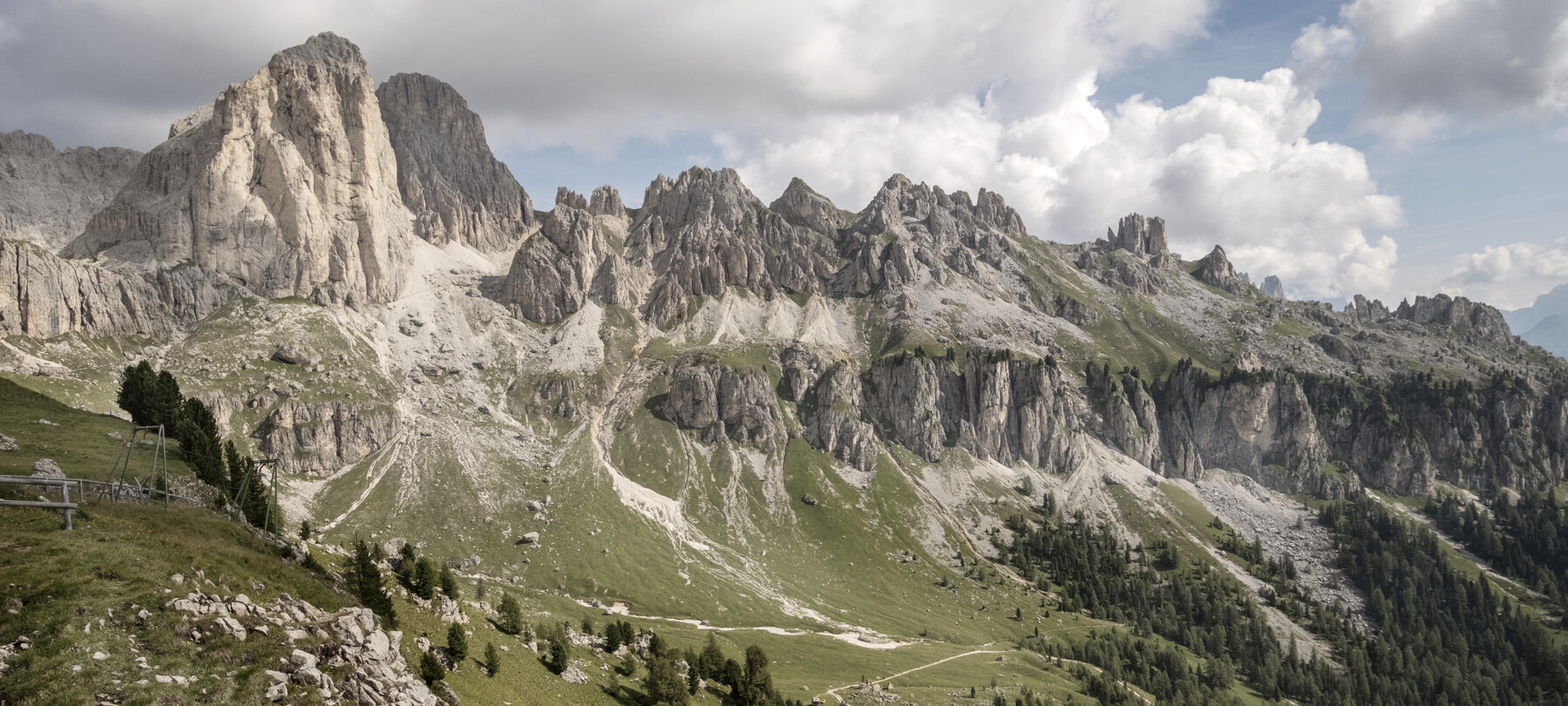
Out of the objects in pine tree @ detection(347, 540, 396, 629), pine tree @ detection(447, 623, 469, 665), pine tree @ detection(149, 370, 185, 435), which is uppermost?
pine tree @ detection(149, 370, 185, 435)

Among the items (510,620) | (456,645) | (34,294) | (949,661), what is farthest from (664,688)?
(34,294)

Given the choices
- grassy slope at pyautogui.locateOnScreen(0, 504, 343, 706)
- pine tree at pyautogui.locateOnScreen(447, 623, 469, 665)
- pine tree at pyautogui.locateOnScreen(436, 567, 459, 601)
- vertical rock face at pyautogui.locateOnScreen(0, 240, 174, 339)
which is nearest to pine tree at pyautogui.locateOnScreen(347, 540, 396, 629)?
pine tree at pyautogui.locateOnScreen(447, 623, 469, 665)

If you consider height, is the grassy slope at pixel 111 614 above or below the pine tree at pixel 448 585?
above

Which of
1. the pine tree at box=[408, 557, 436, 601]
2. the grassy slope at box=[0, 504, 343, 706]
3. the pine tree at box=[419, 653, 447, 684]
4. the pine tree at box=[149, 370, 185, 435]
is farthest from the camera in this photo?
the pine tree at box=[149, 370, 185, 435]

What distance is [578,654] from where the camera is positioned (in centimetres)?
7500

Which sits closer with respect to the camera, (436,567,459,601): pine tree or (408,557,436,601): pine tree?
(408,557,436,601): pine tree

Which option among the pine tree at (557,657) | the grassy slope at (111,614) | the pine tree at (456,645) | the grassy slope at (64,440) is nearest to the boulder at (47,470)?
the grassy slope at (64,440)

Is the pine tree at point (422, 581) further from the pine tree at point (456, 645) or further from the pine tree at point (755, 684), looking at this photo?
the pine tree at point (755, 684)

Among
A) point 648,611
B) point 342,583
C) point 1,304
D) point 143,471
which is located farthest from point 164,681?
point 1,304

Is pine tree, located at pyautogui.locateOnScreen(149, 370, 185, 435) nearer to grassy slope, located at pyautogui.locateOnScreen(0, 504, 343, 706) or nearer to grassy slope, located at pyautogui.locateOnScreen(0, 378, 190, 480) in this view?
grassy slope, located at pyautogui.locateOnScreen(0, 378, 190, 480)

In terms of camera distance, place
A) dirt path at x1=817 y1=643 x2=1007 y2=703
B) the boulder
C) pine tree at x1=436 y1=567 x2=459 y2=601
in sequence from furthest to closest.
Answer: dirt path at x1=817 y1=643 x2=1007 y2=703
pine tree at x1=436 y1=567 x2=459 y2=601
the boulder

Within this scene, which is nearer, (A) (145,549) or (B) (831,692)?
(A) (145,549)

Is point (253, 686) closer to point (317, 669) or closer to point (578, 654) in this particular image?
point (317, 669)

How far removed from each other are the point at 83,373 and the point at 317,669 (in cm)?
21795
